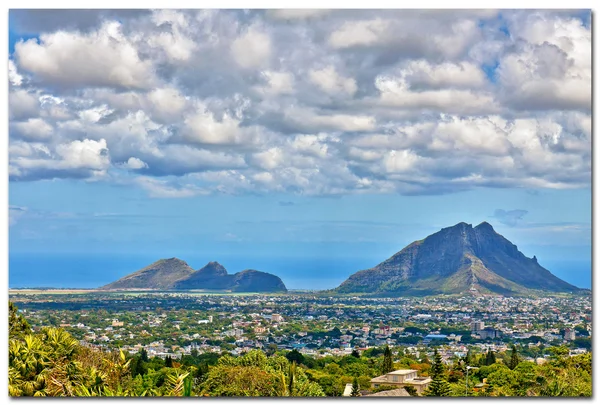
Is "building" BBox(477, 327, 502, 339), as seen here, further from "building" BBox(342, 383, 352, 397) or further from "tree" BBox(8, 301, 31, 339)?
"tree" BBox(8, 301, 31, 339)

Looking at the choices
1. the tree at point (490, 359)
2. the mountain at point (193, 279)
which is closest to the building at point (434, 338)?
the tree at point (490, 359)

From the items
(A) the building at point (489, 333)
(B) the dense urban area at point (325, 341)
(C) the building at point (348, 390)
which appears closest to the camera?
(B) the dense urban area at point (325, 341)

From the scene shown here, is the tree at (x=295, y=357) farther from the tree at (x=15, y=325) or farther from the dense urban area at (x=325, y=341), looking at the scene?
the tree at (x=15, y=325)

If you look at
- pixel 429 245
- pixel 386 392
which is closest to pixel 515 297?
pixel 429 245

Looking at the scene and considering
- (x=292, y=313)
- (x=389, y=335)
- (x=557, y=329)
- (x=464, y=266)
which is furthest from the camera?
(x=464, y=266)

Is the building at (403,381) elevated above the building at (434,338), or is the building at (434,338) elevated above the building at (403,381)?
the building at (434,338)

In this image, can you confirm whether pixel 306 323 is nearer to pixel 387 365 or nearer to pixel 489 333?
pixel 489 333

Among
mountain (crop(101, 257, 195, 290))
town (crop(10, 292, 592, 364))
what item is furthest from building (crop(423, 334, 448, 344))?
mountain (crop(101, 257, 195, 290))
